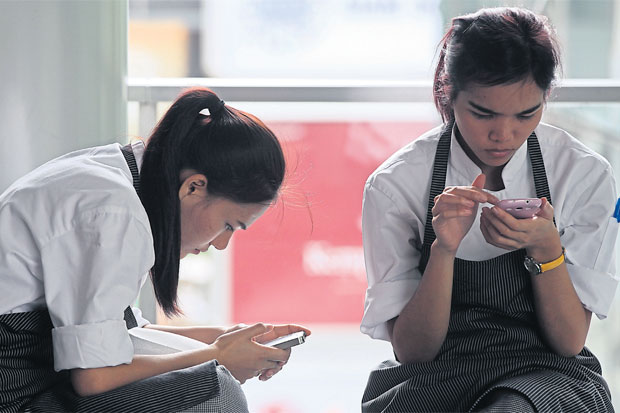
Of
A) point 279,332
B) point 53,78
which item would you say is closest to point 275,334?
point 279,332

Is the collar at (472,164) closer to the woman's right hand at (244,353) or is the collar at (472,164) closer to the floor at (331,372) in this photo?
the woman's right hand at (244,353)

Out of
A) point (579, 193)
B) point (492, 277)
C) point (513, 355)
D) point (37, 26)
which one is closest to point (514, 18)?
point (579, 193)

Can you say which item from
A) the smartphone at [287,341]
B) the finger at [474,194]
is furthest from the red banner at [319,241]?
the finger at [474,194]

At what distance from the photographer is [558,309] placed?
56.2 inches

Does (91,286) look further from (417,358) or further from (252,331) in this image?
(417,358)

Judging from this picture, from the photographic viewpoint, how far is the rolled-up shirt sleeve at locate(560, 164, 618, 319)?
1479 mm

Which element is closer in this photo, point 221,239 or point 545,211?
point 545,211

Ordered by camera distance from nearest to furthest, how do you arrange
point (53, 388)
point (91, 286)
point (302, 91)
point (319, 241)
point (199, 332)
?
point (91, 286), point (53, 388), point (199, 332), point (302, 91), point (319, 241)

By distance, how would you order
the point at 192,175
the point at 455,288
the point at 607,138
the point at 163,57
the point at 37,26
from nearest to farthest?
the point at 192,175, the point at 455,288, the point at 37,26, the point at 607,138, the point at 163,57

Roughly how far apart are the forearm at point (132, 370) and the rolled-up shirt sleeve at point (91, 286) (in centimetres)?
2

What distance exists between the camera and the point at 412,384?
4.66ft

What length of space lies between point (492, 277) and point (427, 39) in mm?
974

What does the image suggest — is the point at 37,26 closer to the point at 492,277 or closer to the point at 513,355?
the point at 492,277

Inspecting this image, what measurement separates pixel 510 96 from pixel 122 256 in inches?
30.2
